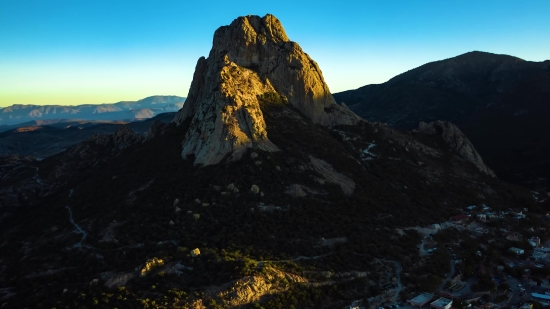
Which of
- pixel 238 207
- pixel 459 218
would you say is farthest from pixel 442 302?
pixel 238 207

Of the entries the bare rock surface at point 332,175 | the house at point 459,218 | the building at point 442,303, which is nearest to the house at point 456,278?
the building at point 442,303

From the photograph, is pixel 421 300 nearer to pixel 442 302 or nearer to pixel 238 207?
pixel 442 302

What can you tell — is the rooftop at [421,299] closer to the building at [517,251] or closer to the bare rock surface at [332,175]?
the building at [517,251]

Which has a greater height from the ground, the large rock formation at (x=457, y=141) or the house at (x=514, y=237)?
the large rock formation at (x=457, y=141)

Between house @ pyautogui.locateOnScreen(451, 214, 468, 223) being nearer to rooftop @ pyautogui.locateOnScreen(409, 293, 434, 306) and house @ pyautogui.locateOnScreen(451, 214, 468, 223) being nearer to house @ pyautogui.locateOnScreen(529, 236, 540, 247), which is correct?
house @ pyautogui.locateOnScreen(529, 236, 540, 247)

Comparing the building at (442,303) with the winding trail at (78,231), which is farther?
the winding trail at (78,231)

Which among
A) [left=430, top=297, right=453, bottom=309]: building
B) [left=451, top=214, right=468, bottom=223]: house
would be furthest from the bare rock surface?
[left=430, top=297, right=453, bottom=309]: building
